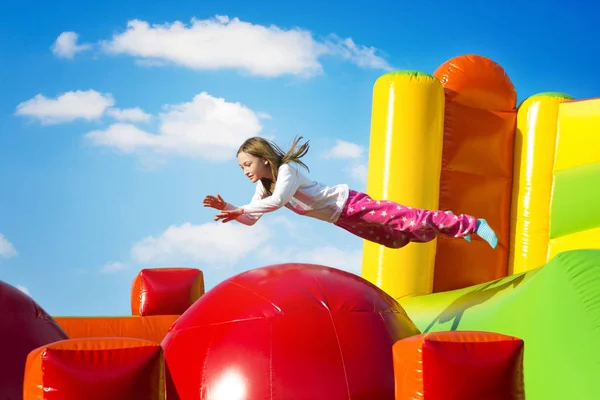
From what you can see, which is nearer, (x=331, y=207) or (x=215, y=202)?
(x=215, y=202)

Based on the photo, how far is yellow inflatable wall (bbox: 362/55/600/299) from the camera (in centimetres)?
470

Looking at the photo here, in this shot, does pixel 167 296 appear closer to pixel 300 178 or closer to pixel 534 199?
pixel 300 178

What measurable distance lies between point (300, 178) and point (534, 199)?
2288mm

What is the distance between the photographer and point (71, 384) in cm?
183

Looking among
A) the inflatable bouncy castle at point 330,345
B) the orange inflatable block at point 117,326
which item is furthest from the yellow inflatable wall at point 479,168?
the orange inflatable block at point 117,326

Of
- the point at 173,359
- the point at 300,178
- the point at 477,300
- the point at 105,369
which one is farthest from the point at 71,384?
the point at 477,300

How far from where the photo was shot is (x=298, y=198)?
11.3 feet

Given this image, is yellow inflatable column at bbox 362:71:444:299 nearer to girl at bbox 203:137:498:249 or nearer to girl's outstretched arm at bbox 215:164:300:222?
girl at bbox 203:137:498:249

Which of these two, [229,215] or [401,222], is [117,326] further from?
[401,222]

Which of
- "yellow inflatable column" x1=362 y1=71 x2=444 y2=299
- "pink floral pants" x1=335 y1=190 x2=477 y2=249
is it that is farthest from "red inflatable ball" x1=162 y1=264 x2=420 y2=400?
"yellow inflatable column" x1=362 y1=71 x2=444 y2=299

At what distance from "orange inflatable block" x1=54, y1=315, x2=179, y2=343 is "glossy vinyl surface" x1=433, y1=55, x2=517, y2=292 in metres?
1.86

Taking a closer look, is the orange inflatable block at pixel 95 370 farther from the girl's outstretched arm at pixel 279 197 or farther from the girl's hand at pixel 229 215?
the girl's outstretched arm at pixel 279 197

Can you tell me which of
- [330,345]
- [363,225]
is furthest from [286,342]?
[363,225]

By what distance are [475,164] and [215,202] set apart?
8.49ft
